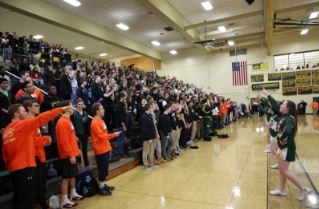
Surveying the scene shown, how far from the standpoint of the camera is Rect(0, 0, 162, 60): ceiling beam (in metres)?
8.34

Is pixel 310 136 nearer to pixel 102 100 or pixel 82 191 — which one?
pixel 102 100

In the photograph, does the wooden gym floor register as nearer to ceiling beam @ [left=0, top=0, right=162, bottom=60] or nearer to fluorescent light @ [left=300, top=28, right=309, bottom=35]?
ceiling beam @ [left=0, top=0, right=162, bottom=60]

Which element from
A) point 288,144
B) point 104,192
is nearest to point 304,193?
point 288,144

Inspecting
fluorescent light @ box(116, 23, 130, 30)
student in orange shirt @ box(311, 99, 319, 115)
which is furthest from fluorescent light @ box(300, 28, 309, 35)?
fluorescent light @ box(116, 23, 130, 30)

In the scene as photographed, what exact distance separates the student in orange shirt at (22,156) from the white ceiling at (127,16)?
8.53 meters

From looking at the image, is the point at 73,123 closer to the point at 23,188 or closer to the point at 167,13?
the point at 23,188

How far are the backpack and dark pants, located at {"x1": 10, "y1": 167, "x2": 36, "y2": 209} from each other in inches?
64.7

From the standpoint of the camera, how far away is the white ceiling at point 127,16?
33.3ft

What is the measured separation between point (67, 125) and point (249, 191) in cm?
313

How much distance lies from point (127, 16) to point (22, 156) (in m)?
10.4

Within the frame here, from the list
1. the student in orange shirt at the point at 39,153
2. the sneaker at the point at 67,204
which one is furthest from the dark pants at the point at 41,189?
the sneaker at the point at 67,204

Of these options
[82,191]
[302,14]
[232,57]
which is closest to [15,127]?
[82,191]

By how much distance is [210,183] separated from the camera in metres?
4.50

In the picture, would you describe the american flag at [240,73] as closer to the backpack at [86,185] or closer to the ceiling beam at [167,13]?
the ceiling beam at [167,13]
